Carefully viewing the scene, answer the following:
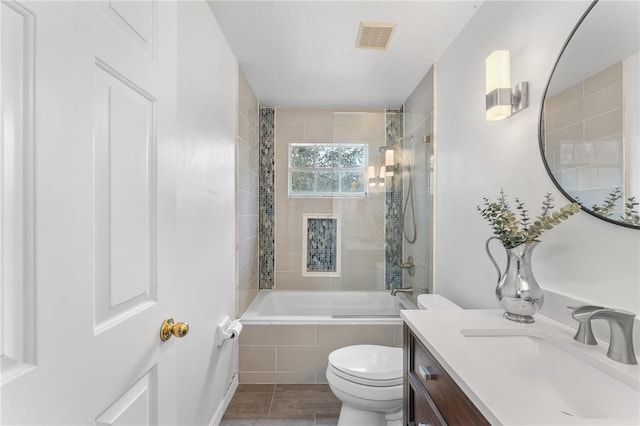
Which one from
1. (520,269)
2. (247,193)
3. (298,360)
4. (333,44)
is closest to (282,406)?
(298,360)

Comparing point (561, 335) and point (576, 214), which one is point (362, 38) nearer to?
point (576, 214)

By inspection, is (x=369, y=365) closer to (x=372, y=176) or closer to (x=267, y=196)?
(x=372, y=176)

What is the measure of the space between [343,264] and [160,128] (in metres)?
2.15

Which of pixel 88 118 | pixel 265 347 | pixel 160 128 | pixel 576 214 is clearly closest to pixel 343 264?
pixel 265 347

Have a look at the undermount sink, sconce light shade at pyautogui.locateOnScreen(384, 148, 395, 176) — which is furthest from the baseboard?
sconce light shade at pyautogui.locateOnScreen(384, 148, 395, 176)

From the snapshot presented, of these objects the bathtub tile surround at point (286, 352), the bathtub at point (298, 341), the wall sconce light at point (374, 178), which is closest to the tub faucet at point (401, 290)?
the bathtub at point (298, 341)

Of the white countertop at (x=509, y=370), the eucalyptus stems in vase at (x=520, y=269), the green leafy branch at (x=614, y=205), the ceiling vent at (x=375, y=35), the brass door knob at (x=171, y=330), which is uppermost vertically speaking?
the ceiling vent at (x=375, y=35)

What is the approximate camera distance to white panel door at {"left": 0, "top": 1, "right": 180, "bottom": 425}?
1.50ft

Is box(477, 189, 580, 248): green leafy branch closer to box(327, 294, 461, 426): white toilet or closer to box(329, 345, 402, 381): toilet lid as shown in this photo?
box(327, 294, 461, 426): white toilet

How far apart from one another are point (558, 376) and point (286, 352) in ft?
6.07

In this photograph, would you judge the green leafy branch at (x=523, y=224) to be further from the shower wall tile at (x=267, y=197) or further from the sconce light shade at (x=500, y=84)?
the shower wall tile at (x=267, y=197)

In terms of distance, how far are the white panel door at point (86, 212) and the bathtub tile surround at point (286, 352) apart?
4.90 ft

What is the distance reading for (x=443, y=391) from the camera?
88 centimetres

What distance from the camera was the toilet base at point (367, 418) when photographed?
174cm
